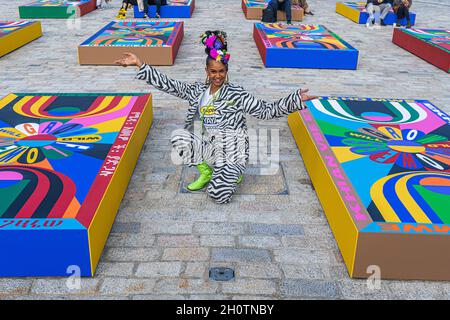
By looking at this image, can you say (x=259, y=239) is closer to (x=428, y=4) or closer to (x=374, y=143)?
(x=374, y=143)

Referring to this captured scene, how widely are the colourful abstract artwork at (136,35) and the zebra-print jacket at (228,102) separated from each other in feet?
15.4

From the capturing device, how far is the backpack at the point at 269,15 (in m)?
12.9

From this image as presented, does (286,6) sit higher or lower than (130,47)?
higher

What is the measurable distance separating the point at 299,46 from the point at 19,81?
498cm

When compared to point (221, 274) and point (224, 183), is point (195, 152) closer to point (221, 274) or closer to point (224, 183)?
point (224, 183)

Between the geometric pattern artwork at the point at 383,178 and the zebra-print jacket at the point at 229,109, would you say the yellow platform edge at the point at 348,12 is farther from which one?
the zebra-print jacket at the point at 229,109

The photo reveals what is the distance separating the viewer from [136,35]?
9625 mm

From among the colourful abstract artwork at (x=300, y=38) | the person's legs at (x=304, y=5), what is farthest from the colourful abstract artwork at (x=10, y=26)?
the person's legs at (x=304, y=5)

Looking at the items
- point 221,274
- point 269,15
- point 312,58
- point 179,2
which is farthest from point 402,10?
point 221,274

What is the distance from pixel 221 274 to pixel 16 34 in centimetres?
860

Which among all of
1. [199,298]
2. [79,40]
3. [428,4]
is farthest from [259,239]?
[428,4]

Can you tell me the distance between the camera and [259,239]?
3693 mm

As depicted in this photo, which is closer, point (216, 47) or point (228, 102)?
point (216, 47)

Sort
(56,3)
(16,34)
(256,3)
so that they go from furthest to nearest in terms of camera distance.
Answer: (256,3) → (56,3) → (16,34)
